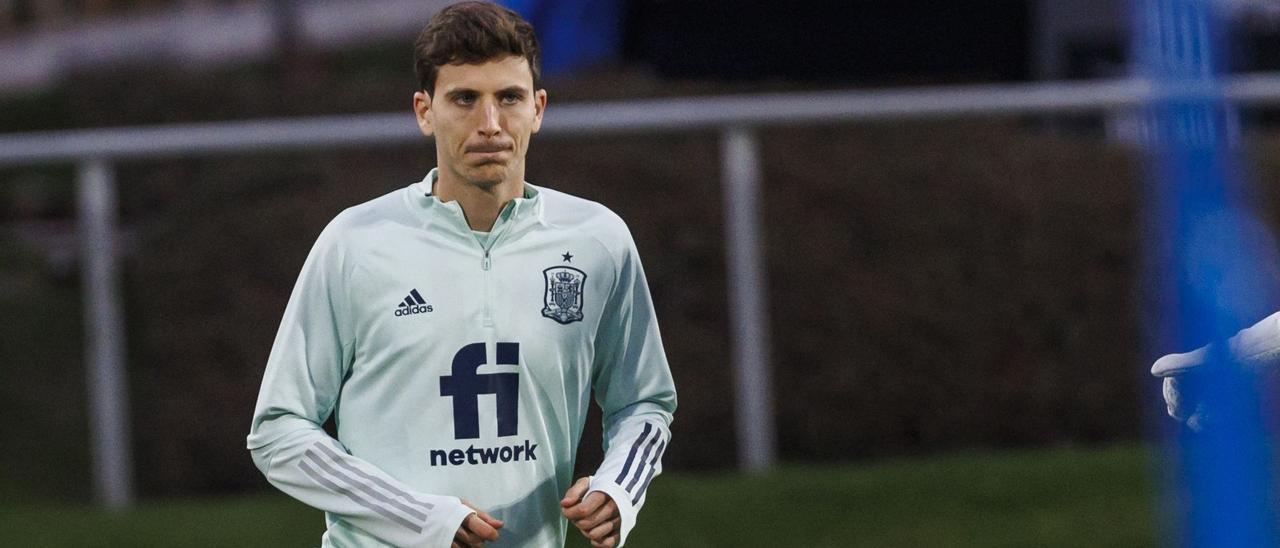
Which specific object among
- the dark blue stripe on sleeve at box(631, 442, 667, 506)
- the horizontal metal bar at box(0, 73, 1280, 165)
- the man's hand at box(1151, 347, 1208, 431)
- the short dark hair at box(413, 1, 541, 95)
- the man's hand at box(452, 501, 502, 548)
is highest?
the horizontal metal bar at box(0, 73, 1280, 165)

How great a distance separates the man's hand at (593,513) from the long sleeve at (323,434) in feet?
0.41

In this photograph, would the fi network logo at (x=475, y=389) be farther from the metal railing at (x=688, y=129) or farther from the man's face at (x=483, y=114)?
the metal railing at (x=688, y=129)

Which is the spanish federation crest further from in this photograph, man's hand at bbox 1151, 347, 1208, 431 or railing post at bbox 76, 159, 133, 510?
railing post at bbox 76, 159, 133, 510

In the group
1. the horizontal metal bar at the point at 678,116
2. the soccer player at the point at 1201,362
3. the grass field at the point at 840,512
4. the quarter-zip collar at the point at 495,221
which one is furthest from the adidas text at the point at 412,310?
the horizontal metal bar at the point at 678,116

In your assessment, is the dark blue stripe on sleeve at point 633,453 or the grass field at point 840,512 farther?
the grass field at point 840,512

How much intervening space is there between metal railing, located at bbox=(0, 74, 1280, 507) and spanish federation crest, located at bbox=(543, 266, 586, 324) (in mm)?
3710

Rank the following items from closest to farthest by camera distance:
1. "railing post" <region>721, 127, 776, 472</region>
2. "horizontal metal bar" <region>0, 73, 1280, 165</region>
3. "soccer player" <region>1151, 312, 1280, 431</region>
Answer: "soccer player" <region>1151, 312, 1280, 431</region>
"horizontal metal bar" <region>0, 73, 1280, 165</region>
"railing post" <region>721, 127, 776, 472</region>

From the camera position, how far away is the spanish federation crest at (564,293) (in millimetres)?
2303

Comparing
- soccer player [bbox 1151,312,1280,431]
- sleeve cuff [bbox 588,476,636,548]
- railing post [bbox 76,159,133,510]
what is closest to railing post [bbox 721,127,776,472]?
railing post [bbox 76,159,133,510]

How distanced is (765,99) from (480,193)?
4057 millimetres

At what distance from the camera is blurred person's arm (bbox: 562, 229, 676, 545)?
232 cm

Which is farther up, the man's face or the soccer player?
the man's face

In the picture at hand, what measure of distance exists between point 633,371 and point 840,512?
3434 mm

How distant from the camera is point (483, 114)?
7.21 ft
